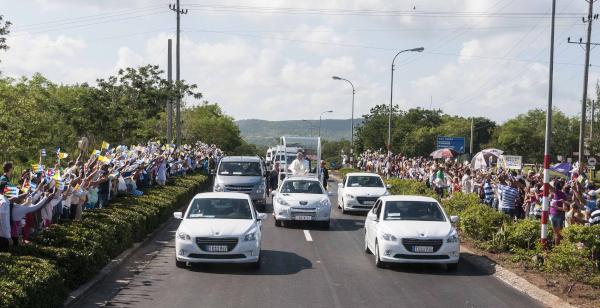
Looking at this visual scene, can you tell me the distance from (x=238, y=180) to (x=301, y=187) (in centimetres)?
488

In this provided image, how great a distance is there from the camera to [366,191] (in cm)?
2473

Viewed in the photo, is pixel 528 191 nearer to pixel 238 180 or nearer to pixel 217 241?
pixel 238 180

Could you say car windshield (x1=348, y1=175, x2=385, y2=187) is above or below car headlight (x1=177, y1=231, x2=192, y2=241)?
above

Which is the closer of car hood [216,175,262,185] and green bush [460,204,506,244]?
green bush [460,204,506,244]

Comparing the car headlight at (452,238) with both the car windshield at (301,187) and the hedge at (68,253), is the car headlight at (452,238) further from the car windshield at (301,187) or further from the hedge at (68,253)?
the car windshield at (301,187)


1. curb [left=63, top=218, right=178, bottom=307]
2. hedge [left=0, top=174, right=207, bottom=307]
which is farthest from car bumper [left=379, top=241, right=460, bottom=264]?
hedge [left=0, top=174, right=207, bottom=307]

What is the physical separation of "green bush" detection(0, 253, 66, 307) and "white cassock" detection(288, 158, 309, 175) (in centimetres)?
1692

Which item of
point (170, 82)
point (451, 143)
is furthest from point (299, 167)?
point (451, 143)

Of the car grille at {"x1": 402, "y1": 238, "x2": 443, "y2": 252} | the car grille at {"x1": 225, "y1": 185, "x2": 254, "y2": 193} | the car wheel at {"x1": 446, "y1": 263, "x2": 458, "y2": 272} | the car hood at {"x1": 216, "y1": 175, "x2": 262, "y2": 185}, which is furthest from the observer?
the car hood at {"x1": 216, "y1": 175, "x2": 262, "y2": 185}

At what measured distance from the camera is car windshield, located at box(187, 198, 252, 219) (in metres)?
14.0

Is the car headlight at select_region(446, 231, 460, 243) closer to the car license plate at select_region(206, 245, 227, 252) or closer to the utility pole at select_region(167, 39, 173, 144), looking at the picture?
the car license plate at select_region(206, 245, 227, 252)

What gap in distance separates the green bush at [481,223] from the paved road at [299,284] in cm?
186

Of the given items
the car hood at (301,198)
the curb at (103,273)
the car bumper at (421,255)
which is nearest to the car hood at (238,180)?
the car hood at (301,198)

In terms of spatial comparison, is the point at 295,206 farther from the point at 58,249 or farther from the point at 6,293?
the point at 6,293
